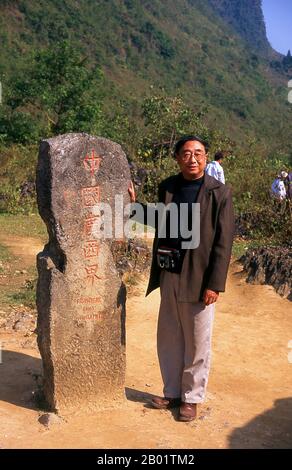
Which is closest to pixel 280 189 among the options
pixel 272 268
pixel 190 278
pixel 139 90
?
pixel 272 268

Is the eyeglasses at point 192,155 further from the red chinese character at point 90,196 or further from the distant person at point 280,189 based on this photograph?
the distant person at point 280,189

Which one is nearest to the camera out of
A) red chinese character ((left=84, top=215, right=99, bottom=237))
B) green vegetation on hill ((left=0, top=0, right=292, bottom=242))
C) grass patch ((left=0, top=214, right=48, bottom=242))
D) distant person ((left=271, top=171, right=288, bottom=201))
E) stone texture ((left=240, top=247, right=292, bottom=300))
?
red chinese character ((left=84, top=215, right=99, bottom=237))

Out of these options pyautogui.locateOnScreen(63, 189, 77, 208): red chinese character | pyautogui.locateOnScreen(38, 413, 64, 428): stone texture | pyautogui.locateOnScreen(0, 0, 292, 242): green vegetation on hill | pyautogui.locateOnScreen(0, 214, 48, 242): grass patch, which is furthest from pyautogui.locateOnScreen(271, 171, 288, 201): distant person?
pyautogui.locateOnScreen(38, 413, 64, 428): stone texture

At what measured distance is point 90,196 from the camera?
11.8 feet

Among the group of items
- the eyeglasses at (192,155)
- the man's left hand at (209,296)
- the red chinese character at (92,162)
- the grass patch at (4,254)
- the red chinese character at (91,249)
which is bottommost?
the grass patch at (4,254)

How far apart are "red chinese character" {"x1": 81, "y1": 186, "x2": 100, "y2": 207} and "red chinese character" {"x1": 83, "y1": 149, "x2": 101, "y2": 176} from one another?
0.10 m

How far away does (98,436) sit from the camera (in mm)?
3348

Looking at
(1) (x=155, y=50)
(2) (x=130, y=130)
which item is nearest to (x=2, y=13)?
(1) (x=155, y=50)

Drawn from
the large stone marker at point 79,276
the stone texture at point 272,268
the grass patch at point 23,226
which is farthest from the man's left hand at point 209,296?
the grass patch at point 23,226

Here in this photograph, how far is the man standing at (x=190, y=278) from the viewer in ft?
11.2

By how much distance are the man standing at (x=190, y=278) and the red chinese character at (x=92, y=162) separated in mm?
287

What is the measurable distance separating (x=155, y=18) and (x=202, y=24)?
1535 centimetres

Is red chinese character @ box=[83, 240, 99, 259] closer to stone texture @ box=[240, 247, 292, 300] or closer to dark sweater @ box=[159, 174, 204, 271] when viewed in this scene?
dark sweater @ box=[159, 174, 204, 271]

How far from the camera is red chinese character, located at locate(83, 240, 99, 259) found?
11.9ft
